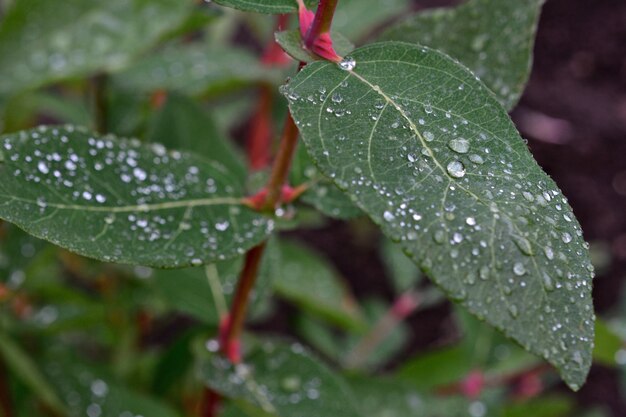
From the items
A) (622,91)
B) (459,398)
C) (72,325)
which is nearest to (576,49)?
(622,91)

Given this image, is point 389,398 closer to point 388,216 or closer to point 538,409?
point 538,409

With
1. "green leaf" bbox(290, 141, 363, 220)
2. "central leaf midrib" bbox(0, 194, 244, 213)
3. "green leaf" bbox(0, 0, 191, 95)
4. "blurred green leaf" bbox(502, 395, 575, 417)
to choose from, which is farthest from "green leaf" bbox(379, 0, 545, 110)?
"blurred green leaf" bbox(502, 395, 575, 417)

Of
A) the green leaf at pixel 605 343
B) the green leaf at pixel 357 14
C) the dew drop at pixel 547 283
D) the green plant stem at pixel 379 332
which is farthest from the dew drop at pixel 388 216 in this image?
the green plant stem at pixel 379 332

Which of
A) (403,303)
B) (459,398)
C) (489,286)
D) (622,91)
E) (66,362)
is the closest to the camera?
(489,286)

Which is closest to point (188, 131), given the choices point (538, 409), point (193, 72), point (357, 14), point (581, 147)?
point (193, 72)

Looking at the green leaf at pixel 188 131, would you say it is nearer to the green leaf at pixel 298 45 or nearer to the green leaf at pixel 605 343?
the green leaf at pixel 298 45

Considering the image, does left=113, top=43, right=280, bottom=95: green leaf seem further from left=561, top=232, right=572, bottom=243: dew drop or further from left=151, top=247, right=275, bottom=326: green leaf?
left=561, top=232, right=572, bottom=243: dew drop

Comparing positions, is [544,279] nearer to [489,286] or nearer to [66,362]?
[489,286]
